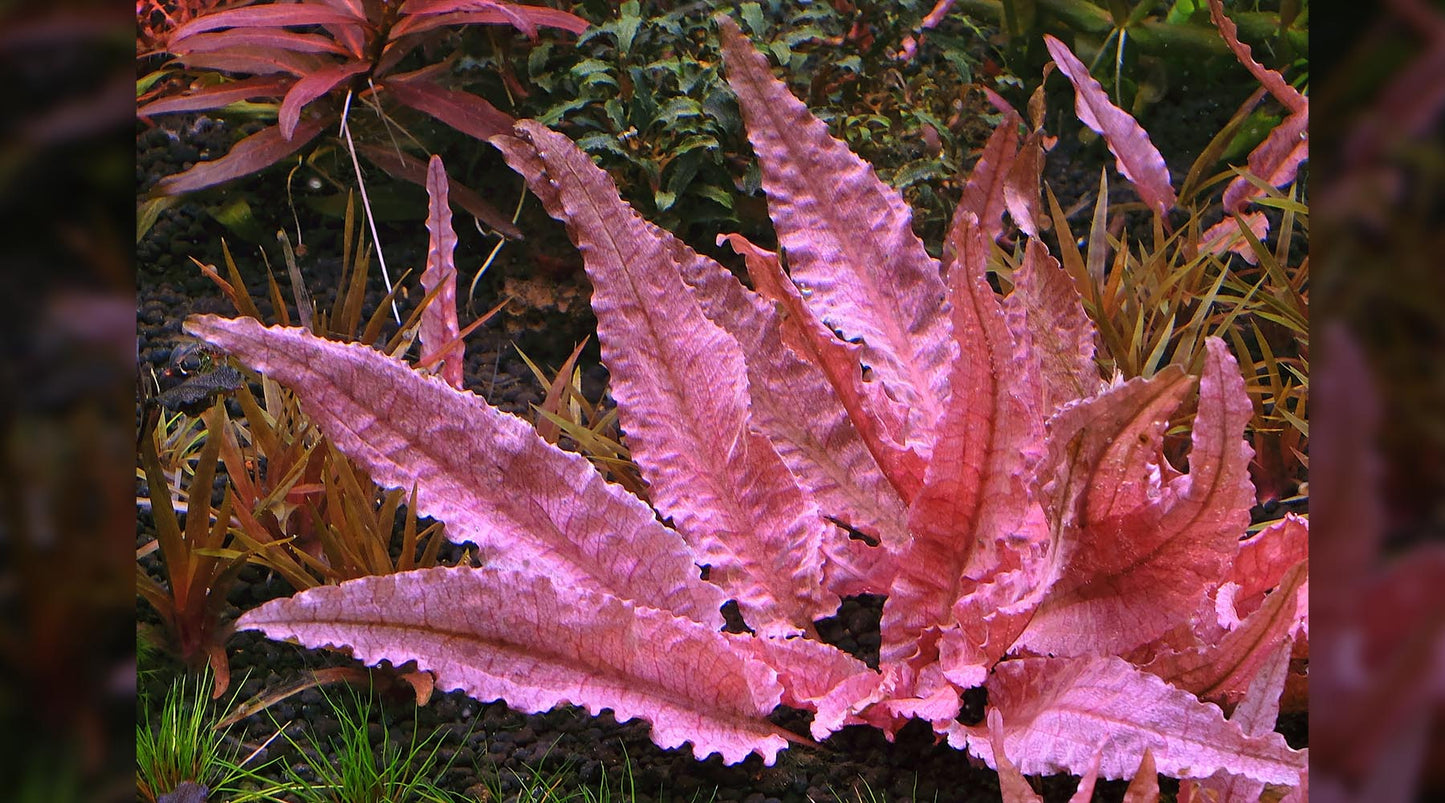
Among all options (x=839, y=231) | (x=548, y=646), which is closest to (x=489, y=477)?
(x=548, y=646)

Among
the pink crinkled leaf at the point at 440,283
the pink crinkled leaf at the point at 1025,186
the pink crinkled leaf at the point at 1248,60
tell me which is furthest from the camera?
the pink crinkled leaf at the point at 1248,60

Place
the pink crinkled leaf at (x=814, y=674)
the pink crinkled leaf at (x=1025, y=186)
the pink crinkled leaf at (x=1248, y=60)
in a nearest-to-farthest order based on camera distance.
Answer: the pink crinkled leaf at (x=814, y=674) → the pink crinkled leaf at (x=1025, y=186) → the pink crinkled leaf at (x=1248, y=60)

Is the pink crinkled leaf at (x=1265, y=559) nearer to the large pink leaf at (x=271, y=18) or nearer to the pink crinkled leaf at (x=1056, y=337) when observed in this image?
the pink crinkled leaf at (x=1056, y=337)

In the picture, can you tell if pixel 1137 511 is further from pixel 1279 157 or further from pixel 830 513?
pixel 1279 157

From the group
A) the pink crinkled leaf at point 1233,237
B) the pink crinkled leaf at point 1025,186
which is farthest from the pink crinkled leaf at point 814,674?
the pink crinkled leaf at point 1233,237
